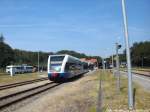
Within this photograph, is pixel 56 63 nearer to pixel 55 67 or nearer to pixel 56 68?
pixel 55 67

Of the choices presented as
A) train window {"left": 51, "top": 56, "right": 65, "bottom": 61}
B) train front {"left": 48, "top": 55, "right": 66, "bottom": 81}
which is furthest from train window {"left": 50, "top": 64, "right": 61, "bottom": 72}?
train window {"left": 51, "top": 56, "right": 65, "bottom": 61}

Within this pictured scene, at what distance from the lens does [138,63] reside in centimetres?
17175

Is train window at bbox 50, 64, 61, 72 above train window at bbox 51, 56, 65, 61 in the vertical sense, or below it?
below

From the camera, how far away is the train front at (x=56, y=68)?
3688 cm

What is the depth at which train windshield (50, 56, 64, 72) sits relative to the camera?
37053mm

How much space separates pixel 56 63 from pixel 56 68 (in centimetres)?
60

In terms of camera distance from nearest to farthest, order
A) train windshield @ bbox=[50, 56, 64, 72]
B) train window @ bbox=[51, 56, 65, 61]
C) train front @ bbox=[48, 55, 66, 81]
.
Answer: train front @ bbox=[48, 55, 66, 81] < train windshield @ bbox=[50, 56, 64, 72] < train window @ bbox=[51, 56, 65, 61]

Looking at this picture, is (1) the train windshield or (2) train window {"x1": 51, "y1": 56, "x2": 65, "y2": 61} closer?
(1) the train windshield

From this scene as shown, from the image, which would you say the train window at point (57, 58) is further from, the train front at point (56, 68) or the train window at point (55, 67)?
the train window at point (55, 67)

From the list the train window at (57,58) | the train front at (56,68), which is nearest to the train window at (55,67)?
the train front at (56,68)

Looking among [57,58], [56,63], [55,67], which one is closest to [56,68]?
[55,67]

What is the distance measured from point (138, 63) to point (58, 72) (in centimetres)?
13960

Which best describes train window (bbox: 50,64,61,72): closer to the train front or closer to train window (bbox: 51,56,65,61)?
the train front

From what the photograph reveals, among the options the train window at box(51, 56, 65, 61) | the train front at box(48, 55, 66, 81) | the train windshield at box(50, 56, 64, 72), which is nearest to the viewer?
the train front at box(48, 55, 66, 81)
